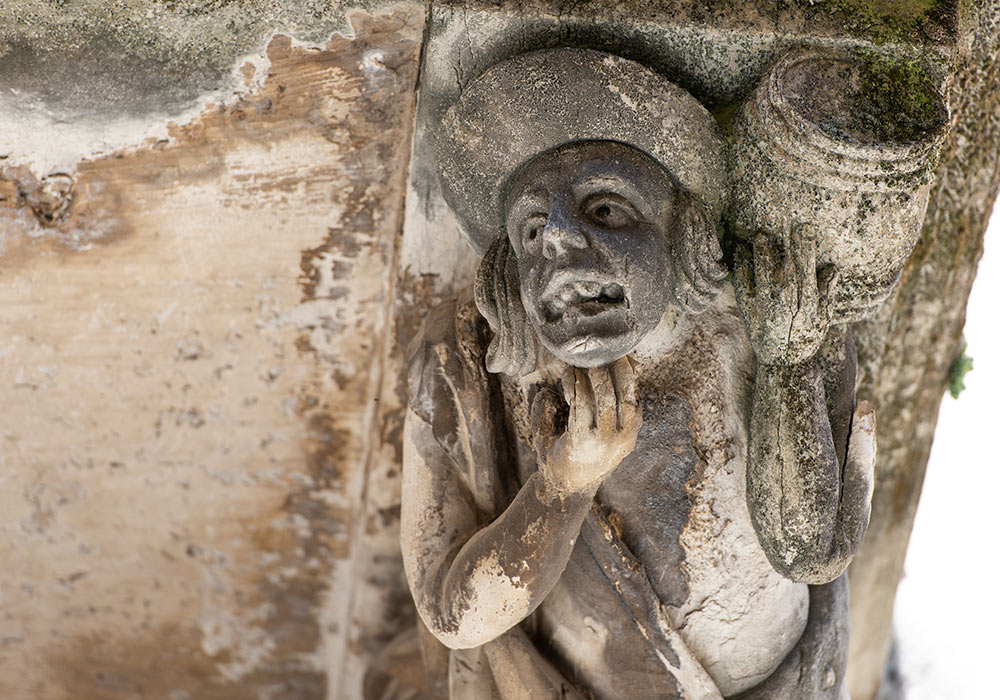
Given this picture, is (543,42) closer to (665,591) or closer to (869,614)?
(665,591)

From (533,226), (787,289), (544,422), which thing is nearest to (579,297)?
(533,226)

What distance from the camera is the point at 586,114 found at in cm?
185

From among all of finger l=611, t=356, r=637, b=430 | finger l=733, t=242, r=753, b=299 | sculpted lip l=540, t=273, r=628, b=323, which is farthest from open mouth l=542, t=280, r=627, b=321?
finger l=733, t=242, r=753, b=299

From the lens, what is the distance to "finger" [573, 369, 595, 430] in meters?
1.80

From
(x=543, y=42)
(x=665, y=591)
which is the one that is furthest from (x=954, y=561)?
(x=543, y=42)

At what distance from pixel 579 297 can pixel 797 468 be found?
21.4 inches

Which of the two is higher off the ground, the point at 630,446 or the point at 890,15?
the point at 890,15

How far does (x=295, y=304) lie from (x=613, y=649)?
3.32 ft

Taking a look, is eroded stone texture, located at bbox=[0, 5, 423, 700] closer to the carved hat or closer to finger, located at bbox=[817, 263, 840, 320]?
the carved hat

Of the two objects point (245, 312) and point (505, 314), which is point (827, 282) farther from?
point (245, 312)

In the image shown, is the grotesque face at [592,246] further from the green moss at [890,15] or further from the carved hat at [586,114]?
the green moss at [890,15]

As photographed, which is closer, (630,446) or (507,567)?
(630,446)

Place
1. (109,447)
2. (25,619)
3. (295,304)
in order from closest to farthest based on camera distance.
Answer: (295,304)
(109,447)
(25,619)

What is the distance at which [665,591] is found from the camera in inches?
85.9
